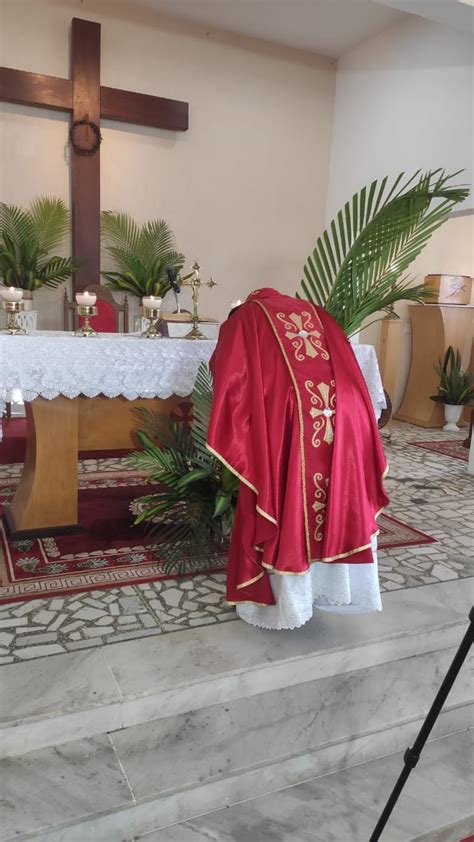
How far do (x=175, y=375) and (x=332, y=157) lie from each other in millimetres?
5130

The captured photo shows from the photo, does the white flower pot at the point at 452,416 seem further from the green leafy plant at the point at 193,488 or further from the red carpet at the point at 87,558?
the green leafy plant at the point at 193,488

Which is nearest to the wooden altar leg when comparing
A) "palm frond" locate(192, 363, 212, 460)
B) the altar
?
the altar

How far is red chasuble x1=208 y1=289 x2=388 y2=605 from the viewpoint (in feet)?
6.97

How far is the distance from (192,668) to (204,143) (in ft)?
19.3

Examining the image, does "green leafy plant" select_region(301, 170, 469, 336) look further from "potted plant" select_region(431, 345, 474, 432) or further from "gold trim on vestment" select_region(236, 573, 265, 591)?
"potted plant" select_region(431, 345, 474, 432)

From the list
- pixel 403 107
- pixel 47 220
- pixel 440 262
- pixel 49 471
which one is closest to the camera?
pixel 49 471

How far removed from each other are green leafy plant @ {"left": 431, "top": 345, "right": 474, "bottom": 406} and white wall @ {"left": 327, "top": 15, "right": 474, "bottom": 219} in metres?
2.05

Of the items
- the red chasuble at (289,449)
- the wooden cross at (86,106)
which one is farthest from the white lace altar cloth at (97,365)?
the wooden cross at (86,106)

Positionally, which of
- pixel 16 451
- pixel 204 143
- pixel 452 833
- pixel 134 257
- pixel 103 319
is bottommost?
pixel 452 833

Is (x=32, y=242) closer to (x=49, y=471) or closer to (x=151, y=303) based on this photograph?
(x=151, y=303)

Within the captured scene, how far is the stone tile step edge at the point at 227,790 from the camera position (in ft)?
5.60

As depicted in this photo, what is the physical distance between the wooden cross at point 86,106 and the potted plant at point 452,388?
371 cm

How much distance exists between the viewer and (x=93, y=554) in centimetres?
301

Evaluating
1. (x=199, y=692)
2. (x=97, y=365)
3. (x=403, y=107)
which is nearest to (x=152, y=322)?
(x=97, y=365)
